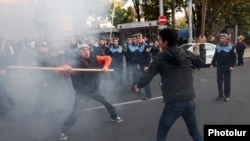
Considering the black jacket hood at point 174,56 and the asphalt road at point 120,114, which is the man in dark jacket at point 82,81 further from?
the black jacket hood at point 174,56

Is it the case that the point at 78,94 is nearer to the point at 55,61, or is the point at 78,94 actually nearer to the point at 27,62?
the point at 55,61

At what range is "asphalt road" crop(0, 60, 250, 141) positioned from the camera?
578 cm

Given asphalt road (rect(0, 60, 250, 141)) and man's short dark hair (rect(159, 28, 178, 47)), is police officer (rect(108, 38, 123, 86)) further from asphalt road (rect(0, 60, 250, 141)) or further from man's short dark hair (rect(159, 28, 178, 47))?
man's short dark hair (rect(159, 28, 178, 47))

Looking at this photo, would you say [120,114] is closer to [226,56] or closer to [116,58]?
[226,56]

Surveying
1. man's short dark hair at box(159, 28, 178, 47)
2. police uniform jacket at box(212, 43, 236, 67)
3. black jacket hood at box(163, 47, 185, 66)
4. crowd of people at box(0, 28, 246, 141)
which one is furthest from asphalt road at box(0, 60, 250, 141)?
man's short dark hair at box(159, 28, 178, 47)

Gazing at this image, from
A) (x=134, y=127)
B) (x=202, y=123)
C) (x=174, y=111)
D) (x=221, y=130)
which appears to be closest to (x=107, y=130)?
(x=134, y=127)

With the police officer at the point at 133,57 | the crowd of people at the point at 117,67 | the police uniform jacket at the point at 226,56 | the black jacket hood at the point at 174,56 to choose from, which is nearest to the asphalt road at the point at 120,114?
the crowd of people at the point at 117,67

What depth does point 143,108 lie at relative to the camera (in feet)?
24.7

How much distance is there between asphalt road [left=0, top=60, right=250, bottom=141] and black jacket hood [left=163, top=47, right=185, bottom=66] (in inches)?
59.6

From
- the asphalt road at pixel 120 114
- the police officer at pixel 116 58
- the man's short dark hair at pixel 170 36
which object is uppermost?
the man's short dark hair at pixel 170 36

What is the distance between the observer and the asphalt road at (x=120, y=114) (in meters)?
5.78

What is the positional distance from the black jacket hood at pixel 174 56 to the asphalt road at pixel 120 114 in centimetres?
151

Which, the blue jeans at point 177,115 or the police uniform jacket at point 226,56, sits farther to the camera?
the police uniform jacket at point 226,56

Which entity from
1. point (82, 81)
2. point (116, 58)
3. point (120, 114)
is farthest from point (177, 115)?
point (116, 58)
